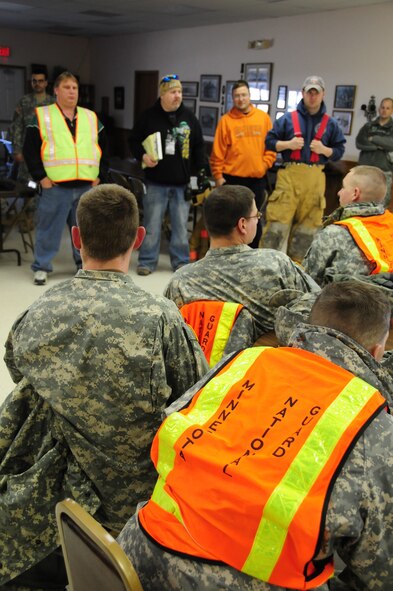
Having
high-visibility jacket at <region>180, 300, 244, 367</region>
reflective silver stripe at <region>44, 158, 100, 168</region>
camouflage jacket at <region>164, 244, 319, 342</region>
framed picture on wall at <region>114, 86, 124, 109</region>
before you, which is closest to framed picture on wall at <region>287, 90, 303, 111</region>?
reflective silver stripe at <region>44, 158, 100, 168</region>

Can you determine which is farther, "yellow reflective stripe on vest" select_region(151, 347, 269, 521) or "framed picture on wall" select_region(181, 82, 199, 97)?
"framed picture on wall" select_region(181, 82, 199, 97)

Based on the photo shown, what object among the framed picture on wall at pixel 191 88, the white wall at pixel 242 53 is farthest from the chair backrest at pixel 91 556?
the framed picture on wall at pixel 191 88

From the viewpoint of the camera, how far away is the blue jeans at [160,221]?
5.18m

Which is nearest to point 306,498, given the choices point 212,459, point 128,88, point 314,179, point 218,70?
point 212,459

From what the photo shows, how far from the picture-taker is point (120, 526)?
1744 millimetres

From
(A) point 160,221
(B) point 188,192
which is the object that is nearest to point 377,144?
(B) point 188,192

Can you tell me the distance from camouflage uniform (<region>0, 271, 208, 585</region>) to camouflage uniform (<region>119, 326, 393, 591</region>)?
1.47 feet

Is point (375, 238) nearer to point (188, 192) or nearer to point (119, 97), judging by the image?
point (188, 192)

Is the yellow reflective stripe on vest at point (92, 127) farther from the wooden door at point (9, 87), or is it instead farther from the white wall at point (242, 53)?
the wooden door at point (9, 87)

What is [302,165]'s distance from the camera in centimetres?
502

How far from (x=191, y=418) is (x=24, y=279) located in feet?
13.2

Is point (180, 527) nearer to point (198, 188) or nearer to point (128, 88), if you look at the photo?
point (198, 188)

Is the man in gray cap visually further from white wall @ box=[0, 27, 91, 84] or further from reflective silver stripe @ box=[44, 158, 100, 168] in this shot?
white wall @ box=[0, 27, 91, 84]

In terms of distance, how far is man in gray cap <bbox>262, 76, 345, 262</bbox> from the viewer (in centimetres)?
495
